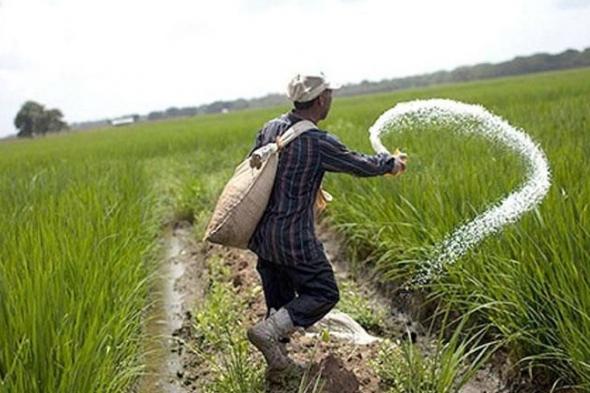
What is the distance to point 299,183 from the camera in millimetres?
2506

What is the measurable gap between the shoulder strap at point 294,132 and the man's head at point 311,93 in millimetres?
65

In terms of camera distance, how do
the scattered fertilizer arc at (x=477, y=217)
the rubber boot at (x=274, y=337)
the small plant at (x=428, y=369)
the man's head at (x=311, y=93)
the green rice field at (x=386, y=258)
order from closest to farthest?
the green rice field at (x=386, y=258), the small plant at (x=428, y=369), the man's head at (x=311, y=93), the rubber boot at (x=274, y=337), the scattered fertilizer arc at (x=477, y=217)

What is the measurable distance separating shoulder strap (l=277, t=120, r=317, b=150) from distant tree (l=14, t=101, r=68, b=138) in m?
62.2

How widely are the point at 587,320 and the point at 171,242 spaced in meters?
4.75

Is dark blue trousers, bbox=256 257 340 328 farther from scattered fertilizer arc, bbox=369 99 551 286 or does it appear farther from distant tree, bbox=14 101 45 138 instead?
distant tree, bbox=14 101 45 138

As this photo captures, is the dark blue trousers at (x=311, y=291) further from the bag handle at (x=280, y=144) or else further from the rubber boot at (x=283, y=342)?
the bag handle at (x=280, y=144)

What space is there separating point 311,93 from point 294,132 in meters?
0.16

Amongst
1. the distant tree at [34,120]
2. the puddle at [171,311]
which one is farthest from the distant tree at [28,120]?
the puddle at [171,311]

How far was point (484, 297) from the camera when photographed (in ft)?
8.54

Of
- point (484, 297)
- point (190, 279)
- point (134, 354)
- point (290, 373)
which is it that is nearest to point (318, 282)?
point (290, 373)

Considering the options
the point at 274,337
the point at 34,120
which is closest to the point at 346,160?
the point at 274,337

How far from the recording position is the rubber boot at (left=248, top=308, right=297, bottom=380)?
2535 millimetres

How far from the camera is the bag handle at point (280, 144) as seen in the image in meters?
2.44

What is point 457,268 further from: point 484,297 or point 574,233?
point 574,233
